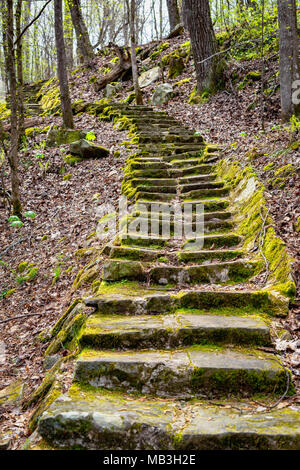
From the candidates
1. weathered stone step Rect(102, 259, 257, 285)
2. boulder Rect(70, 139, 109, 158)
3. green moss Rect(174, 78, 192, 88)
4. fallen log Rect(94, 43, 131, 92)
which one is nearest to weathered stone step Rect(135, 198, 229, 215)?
weathered stone step Rect(102, 259, 257, 285)

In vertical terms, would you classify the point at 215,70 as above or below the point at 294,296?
above

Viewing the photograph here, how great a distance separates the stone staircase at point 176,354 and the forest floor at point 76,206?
455mm

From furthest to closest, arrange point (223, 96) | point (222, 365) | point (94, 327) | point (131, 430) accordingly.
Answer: point (223, 96)
point (94, 327)
point (222, 365)
point (131, 430)

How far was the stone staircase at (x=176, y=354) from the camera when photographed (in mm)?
2328

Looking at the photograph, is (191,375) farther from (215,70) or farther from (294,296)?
(215,70)

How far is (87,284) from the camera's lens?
457 cm

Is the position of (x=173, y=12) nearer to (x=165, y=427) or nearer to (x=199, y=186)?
(x=199, y=186)

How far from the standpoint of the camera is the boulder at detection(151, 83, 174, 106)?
12422 millimetres

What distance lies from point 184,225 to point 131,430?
11.0ft

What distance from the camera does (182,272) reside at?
411 centimetres

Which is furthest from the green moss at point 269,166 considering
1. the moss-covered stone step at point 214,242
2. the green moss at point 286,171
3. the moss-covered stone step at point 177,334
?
the moss-covered stone step at point 177,334

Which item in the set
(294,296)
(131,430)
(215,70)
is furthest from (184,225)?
(215,70)

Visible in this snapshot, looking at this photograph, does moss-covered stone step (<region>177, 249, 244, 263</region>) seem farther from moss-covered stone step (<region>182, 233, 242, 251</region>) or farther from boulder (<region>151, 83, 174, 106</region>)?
boulder (<region>151, 83, 174, 106</region>)
